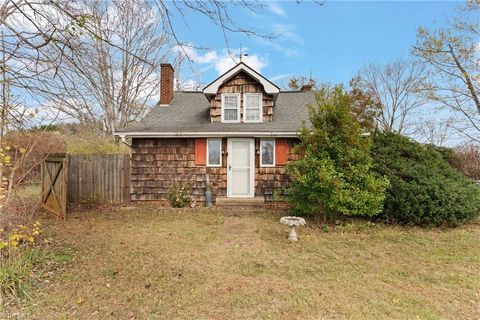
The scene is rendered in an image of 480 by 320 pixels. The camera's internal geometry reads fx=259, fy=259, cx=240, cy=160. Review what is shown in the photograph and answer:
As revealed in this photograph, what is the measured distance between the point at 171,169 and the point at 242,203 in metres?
2.95

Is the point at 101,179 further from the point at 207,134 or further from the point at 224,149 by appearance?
the point at 224,149

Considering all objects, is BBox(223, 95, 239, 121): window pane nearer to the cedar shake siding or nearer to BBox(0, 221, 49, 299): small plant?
the cedar shake siding

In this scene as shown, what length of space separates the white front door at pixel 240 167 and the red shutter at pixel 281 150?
2.88 feet

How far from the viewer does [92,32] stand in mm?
3123

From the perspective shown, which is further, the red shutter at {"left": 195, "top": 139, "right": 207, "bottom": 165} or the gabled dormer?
the gabled dormer

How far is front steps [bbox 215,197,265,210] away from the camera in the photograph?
8977 mm

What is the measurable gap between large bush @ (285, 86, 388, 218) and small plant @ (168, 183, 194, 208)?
3887 millimetres

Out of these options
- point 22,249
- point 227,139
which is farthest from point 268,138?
point 22,249

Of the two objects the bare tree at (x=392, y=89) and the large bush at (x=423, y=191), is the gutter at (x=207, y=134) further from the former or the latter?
the bare tree at (x=392, y=89)

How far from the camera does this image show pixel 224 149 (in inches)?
376

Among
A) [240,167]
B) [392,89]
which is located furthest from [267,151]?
[392,89]

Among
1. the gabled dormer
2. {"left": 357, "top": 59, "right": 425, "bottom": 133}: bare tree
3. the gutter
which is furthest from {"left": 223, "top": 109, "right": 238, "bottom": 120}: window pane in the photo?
{"left": 357, "top": 59, "right": 425, "bottom": 133}: bare tree

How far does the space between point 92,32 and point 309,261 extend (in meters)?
4.86

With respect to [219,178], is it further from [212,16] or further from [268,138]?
[212,16]
